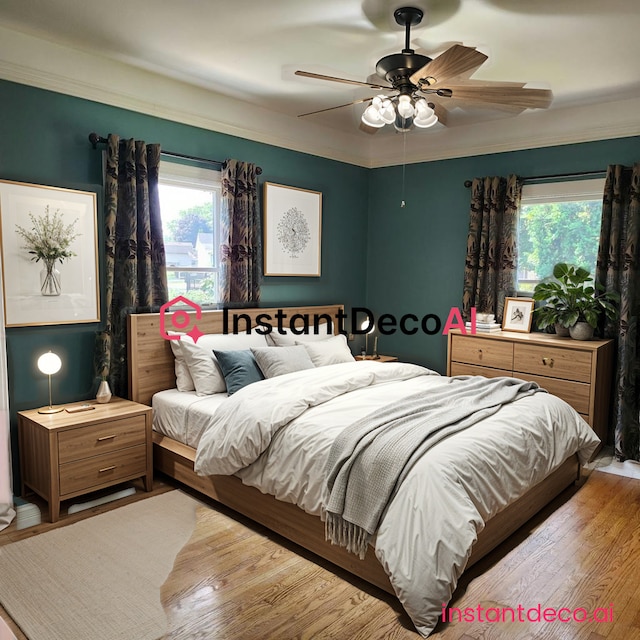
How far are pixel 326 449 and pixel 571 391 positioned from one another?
2.33 m

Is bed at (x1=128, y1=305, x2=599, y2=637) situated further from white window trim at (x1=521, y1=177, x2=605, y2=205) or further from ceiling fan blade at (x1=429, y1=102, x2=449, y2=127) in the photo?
white window trim at (x1=521, y1=177, x2=605, y2=205)

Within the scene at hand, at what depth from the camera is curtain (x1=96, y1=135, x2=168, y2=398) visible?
11.5ft

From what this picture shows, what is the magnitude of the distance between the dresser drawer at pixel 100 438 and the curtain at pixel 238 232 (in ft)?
4.42

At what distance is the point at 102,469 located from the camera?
319 centimetres

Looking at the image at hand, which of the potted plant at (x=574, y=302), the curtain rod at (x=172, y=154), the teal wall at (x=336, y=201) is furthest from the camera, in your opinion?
the potted plant at (x=574, y=302)

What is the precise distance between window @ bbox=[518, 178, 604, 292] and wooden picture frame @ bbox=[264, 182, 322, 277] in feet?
6.05

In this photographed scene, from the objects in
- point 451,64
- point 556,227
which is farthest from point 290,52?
point 556,227

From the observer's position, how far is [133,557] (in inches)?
105

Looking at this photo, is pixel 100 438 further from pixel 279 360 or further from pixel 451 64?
pixel 451 64

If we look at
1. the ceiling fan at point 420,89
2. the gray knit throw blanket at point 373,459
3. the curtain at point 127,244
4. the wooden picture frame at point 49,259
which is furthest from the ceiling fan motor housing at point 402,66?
the wooden picture frame at point 49,259

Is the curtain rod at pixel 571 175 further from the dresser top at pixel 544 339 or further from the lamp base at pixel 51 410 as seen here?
the lamp base at pixel 51 410

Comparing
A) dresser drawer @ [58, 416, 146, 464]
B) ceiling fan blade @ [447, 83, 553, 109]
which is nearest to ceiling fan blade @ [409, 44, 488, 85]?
ceiling fan blade @ [447, 83, 553, 109]

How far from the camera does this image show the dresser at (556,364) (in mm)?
3945

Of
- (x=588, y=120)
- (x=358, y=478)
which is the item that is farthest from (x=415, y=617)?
(x=588, y=120)
